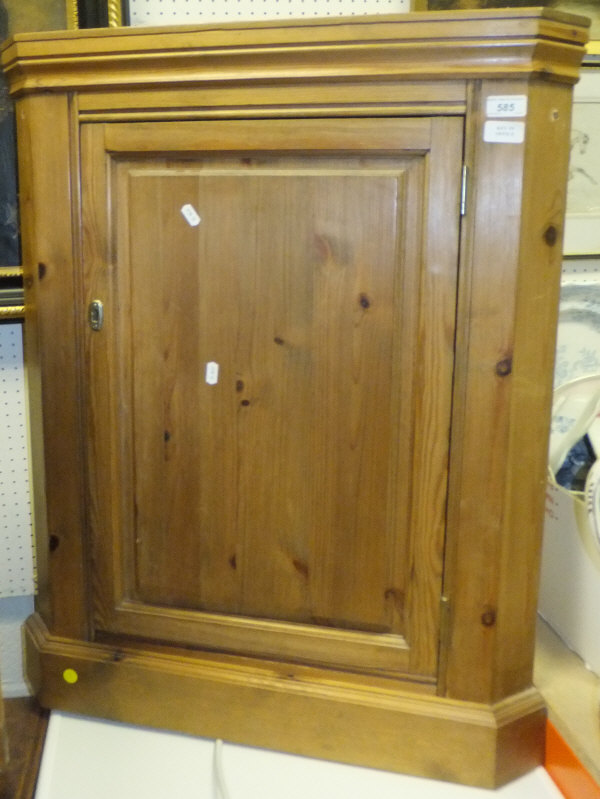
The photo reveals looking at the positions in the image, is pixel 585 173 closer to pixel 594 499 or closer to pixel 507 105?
pixel 507 105

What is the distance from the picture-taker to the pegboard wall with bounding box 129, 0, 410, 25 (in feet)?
5.03

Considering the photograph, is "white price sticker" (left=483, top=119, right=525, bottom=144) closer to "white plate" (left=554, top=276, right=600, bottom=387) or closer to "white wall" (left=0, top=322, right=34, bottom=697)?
"white plate" (left=554, top=276, right=600, bottom=387)

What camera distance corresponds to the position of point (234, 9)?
1.54 meters

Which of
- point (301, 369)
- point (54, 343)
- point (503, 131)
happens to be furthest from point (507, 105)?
point (54, 343)

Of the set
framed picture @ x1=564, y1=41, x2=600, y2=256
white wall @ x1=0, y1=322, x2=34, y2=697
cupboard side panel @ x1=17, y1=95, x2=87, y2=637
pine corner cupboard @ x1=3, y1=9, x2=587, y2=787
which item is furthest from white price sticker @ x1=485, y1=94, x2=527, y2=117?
white wall @ x1=0, y1=322, x2=34, y2=697

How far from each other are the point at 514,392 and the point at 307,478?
0.38m

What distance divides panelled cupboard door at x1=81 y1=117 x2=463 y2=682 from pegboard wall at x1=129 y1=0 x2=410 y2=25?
33cm

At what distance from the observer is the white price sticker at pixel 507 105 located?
1195 mm

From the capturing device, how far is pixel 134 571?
1.52 m

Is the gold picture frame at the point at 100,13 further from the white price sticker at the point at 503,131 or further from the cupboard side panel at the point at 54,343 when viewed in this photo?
the white price sticker at the point at 503,131

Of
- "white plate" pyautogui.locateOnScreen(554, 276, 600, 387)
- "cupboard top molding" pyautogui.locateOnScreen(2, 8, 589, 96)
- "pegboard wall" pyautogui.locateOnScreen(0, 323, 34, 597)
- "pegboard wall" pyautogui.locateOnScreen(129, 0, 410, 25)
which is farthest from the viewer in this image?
"white plate" pyautogui.locateOnScreen(554, 276, 600, 387)

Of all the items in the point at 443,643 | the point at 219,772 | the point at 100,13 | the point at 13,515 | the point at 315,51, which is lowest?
the point at 219,772

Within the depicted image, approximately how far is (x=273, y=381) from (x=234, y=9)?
735mm

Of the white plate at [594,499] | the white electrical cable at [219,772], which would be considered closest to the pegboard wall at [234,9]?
the white plate at [594,499]
